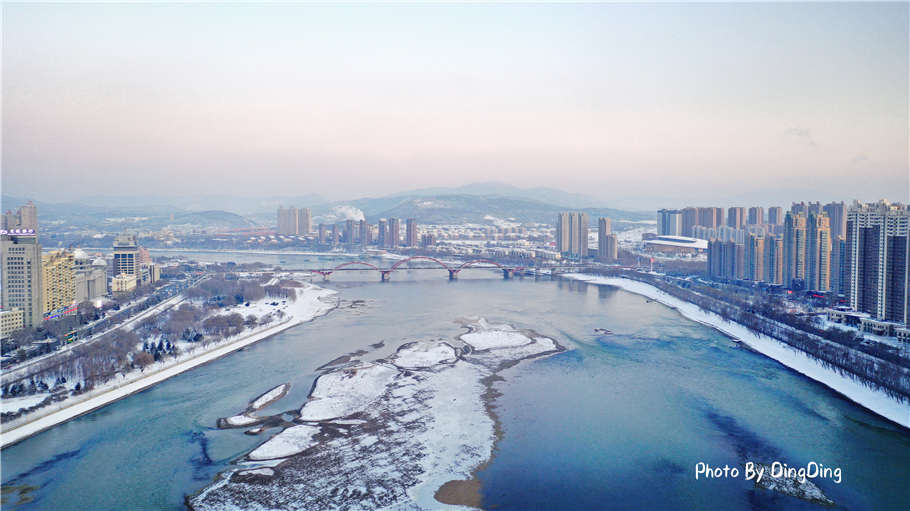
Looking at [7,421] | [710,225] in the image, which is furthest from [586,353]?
[710,225]

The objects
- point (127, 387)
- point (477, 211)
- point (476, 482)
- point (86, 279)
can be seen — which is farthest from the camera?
point (477, 211)

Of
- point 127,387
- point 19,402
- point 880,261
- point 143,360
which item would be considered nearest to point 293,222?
point 143,360

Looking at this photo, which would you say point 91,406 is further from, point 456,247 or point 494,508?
point 456,247

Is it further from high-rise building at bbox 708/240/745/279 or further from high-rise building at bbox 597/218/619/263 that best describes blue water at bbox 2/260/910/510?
high-rise building at bbox 597/218/619/263

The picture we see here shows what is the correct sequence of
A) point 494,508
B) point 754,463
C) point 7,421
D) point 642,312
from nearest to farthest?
point 494,508
point 754,463
point 7,421
point 642,312

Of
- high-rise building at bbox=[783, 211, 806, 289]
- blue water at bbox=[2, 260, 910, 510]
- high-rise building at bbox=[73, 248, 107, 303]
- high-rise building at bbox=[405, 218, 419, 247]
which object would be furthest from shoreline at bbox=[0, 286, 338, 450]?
high-rise building at bbox=[405, 218, 419, 247]

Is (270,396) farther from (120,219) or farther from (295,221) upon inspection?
(120,219)
